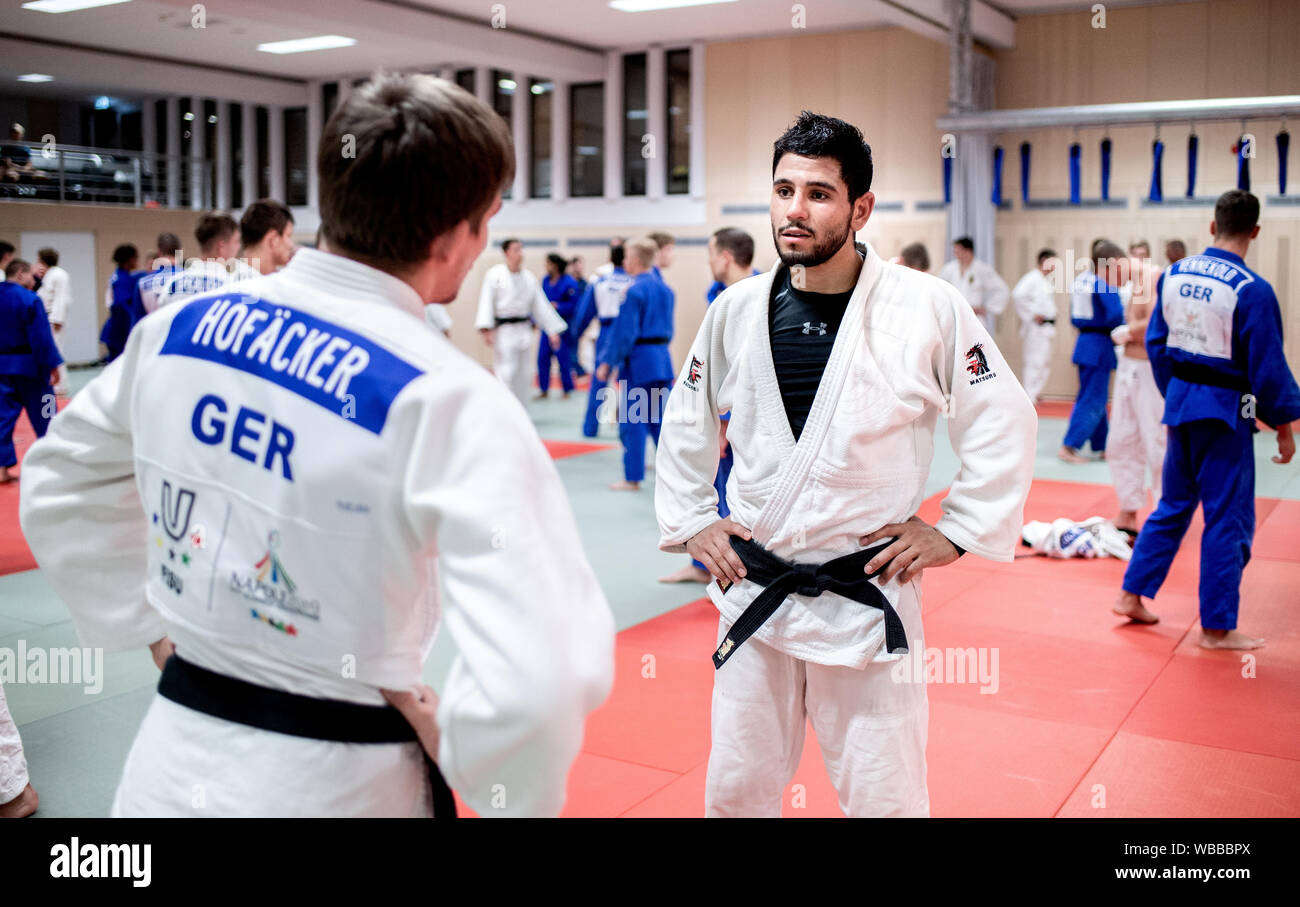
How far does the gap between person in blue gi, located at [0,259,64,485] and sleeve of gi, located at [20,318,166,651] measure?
706 centimetres

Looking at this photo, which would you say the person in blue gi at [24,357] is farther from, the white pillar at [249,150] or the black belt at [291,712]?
the white pillar at [249,150]

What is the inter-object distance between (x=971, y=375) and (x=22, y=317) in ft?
24.7

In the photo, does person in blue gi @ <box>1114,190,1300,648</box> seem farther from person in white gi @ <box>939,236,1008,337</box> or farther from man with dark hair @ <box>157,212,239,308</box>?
person in white gi @ <box>939,236,1008,337</box>

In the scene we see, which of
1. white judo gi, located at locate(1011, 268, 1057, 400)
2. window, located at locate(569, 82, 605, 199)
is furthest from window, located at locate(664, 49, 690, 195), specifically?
white judo gi, located at locate(1011, 268, 1057, 400)

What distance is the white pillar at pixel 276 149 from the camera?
794 inches

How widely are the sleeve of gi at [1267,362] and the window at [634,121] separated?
13.4 m

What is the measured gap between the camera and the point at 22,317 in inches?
311

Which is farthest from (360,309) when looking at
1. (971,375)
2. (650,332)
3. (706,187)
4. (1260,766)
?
(706,187)

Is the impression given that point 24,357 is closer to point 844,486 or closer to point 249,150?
point 844,486

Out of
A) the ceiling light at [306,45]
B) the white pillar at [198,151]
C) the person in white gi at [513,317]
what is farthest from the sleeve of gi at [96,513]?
the white pillar at [198,151]

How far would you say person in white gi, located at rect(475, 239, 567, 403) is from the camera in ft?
38.3


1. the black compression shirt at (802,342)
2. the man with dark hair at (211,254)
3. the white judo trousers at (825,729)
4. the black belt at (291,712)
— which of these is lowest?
the white judo trousers at (825,729)

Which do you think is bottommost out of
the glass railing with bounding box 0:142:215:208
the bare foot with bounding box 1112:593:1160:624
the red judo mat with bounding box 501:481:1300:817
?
the red judo mat with bounding box 501:481:1300:817
